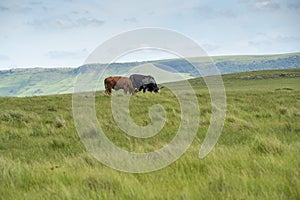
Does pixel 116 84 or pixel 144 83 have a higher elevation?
pixel 116 84

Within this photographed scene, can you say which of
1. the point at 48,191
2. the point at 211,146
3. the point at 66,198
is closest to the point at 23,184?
the point at 48,191

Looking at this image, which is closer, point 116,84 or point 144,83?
point 116,84

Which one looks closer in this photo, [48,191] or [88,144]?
[48,191]

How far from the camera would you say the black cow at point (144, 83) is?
3881 cm

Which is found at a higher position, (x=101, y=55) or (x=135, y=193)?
(x=101, y=55)

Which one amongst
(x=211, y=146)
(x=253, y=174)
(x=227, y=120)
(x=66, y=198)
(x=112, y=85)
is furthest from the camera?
(x=112, y=85)

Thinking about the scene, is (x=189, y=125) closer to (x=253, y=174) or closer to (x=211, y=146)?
(x=211, y=146)

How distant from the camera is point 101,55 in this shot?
1002 cm

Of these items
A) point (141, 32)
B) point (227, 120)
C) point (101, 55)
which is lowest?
point (227, 120)

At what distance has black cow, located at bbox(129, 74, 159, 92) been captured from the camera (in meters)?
38.8

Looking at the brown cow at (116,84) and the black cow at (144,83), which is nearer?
the brown cow at (116,84)

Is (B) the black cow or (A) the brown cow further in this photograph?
(B) the black cow

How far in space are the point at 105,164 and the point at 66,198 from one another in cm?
207

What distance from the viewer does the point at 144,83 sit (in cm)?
4025
